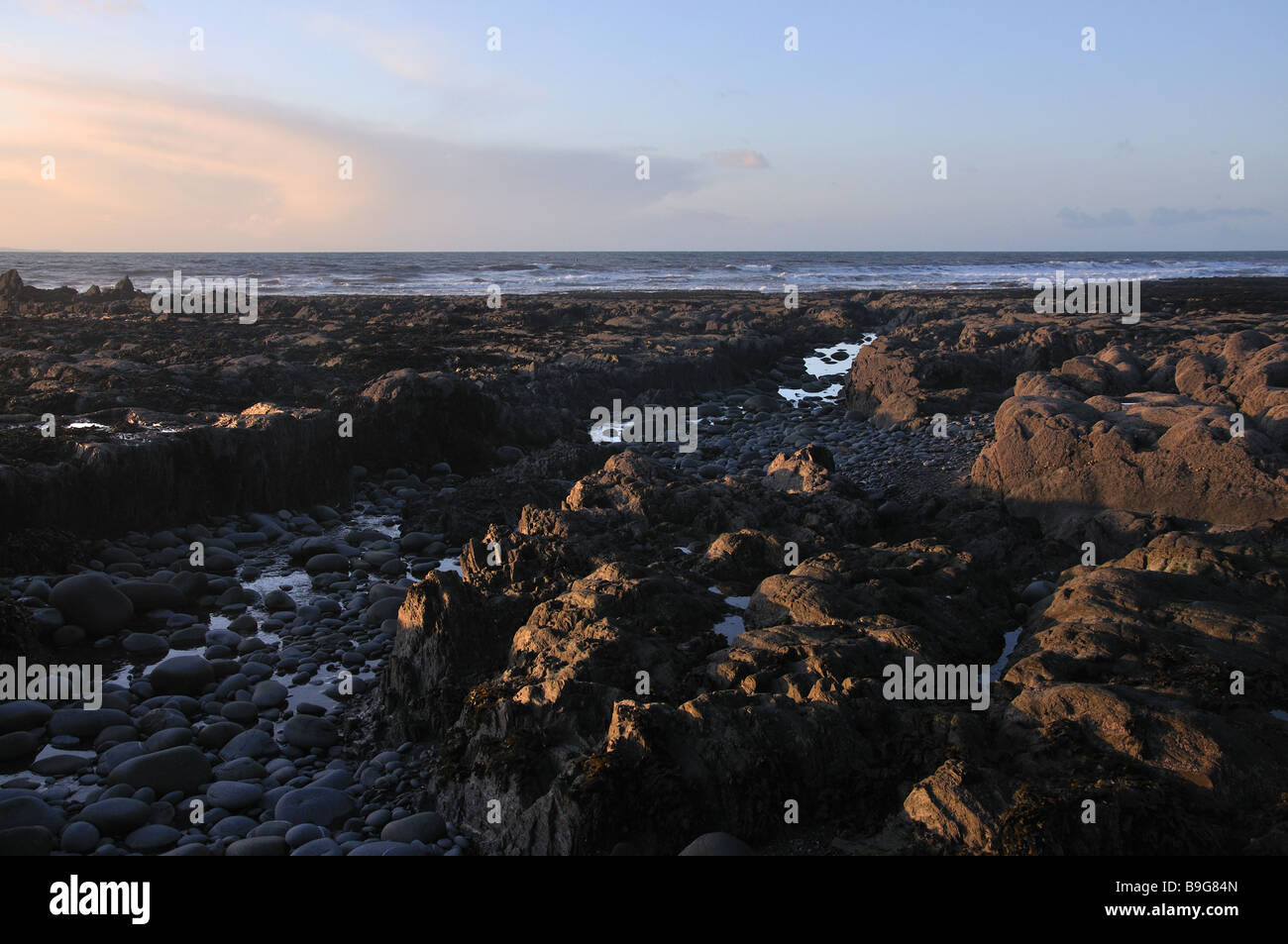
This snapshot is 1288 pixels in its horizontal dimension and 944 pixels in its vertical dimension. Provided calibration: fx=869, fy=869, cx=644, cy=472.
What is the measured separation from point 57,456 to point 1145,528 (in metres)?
14.9

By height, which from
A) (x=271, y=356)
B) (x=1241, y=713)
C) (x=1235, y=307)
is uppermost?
(x=1235, y=307)

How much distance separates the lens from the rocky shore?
5902 millimetres

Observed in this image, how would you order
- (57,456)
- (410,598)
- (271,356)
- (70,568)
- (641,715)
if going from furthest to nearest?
1. (271,356)
2. (57,456)
3. (70,568)
4. (410,598)
5. (641,715)

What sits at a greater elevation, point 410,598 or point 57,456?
point 57,456

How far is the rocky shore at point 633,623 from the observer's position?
19.4ft

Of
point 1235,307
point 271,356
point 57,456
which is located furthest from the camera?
point 1235,307

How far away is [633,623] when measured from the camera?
7.92 metres

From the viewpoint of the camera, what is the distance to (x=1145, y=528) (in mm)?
11094

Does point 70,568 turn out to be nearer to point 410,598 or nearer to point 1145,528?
point 410,598

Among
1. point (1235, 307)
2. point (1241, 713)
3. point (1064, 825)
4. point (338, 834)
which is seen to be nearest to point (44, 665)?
point (338, 834)

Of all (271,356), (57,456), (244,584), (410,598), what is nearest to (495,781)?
(410,598)

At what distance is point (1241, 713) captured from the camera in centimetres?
630
